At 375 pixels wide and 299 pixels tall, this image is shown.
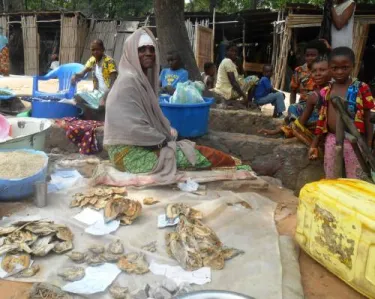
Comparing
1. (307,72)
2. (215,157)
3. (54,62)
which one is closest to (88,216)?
(215,157)

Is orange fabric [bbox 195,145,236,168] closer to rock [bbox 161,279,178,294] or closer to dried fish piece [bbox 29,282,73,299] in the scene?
rock [bbox 161,279,178,294]

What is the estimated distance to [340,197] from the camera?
6.62 feet

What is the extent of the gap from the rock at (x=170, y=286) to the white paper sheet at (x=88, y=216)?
2.72 ft

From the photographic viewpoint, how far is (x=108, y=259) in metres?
2.25

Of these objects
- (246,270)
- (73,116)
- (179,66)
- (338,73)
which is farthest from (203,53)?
(246,270)

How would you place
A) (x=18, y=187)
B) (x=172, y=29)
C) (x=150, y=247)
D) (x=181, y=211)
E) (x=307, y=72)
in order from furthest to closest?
(x=172, y=29) → (x=307, y=72) → (x=18, y=187) → (x=181, y=211) → (x=150, y=247)

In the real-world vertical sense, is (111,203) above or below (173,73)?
below

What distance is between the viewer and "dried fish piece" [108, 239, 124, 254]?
2.32 meters

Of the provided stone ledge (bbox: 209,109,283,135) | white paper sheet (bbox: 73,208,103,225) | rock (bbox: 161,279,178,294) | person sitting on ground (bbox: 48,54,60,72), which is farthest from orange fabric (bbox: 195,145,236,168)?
person sitting on ground (bbox: 48,54,60,72)

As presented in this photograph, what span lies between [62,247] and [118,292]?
55cm

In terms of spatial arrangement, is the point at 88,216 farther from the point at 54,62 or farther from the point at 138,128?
the point at 54,62

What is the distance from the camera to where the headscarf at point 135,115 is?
3.39 m

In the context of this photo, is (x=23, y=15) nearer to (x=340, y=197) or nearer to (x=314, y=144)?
(x=314, y=144)

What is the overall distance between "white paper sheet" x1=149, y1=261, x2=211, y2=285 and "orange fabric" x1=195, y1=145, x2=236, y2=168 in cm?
152
